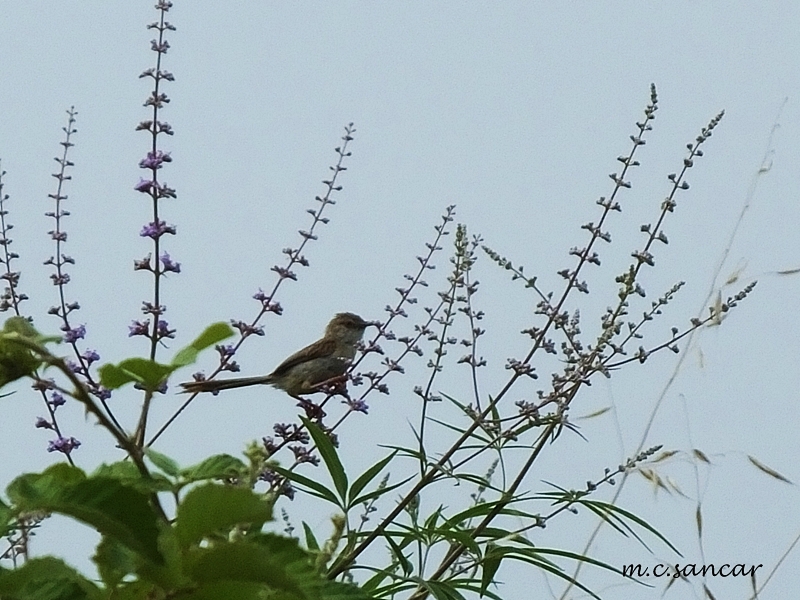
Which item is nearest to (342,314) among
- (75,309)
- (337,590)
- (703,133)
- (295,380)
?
(295,380)

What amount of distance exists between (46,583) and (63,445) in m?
1.14

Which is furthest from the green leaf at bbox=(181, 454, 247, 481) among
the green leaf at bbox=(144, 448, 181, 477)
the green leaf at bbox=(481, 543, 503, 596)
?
the green leaf at bbox=(481, 543, 503, 596)

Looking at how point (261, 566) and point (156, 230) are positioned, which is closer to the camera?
point (261, 566)

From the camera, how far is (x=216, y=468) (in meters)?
1.00

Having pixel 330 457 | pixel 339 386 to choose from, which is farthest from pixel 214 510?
pixel 339 386

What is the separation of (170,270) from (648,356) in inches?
43.8

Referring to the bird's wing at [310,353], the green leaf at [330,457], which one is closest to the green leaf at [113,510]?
the green leaf at [330,457]

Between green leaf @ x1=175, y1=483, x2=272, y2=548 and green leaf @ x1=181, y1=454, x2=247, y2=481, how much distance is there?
7.4 inches

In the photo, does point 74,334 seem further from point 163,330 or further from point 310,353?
point 310,353

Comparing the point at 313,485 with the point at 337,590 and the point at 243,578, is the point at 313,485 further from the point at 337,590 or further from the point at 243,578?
the point at 243,578

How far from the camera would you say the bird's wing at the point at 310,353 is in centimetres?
420

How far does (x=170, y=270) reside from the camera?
7.32 feet

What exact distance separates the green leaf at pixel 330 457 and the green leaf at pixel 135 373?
3.41 ft

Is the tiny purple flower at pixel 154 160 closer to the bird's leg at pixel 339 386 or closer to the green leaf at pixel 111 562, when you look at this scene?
the bird's leg at pixel 339 386
